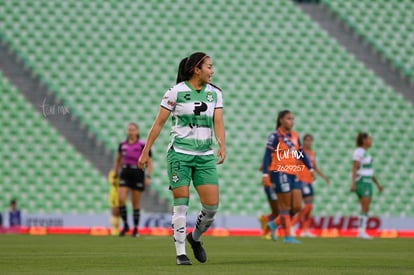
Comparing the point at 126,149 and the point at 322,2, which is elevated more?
the point at 322,2

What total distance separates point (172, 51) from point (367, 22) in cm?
636

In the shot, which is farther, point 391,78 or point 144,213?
point 391,78

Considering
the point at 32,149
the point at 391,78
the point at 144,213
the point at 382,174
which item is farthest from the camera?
the point at 391,78

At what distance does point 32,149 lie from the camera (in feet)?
80.7

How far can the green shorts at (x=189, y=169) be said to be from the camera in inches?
386

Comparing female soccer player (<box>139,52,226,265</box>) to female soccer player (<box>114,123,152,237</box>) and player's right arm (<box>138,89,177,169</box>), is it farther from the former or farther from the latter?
female soccer player (<box>114,123,152,237</box>)

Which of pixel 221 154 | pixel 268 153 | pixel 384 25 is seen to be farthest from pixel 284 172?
pixel 384 25

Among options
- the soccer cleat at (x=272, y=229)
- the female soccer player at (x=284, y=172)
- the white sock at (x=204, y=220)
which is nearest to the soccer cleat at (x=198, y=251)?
the white sock at (x=204, y=220)

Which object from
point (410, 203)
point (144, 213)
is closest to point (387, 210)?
point (410, 203)

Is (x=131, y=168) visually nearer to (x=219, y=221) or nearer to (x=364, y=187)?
(x=219, y=221)

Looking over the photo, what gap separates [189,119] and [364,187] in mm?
10168

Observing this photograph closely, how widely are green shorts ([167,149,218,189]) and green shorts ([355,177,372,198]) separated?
392 inches

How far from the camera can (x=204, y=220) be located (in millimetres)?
10141

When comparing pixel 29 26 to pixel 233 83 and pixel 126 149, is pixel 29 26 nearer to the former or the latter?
pixel 233 83
